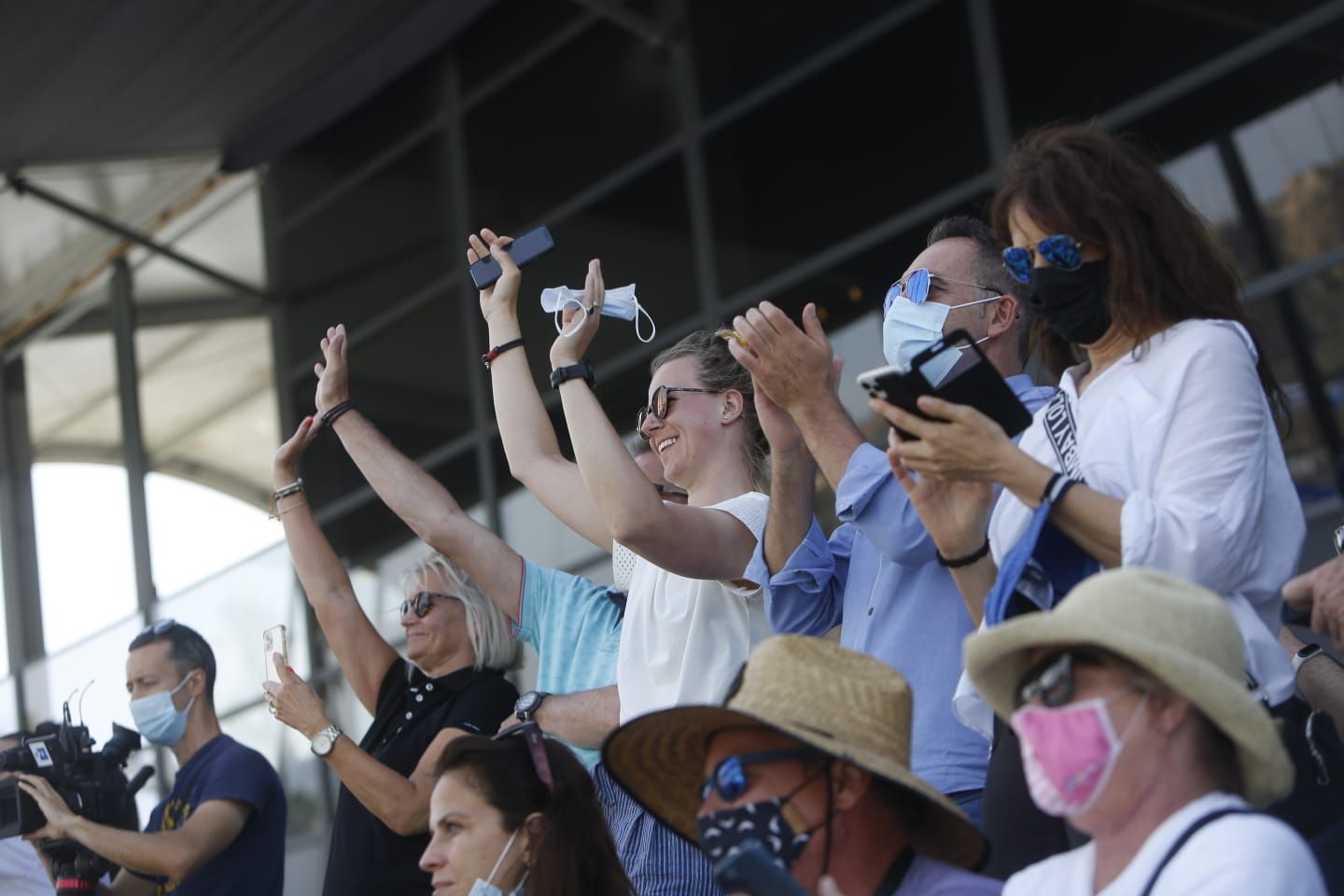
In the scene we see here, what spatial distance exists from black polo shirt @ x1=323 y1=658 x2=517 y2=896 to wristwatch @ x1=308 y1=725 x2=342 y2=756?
16 cm

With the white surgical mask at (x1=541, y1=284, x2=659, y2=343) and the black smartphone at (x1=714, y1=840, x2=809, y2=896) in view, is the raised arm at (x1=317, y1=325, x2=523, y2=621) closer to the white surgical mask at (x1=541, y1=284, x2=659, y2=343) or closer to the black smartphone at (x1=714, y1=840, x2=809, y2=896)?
the white surgical mask at (x1=541, y1=284, x2=659, y2=343)

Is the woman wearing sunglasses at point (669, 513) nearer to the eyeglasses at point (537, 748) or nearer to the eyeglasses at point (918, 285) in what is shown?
the eyeglasses at point (537, 748)

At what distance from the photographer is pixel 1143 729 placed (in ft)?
6.42

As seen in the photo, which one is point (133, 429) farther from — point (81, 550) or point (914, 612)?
point (914, 612)

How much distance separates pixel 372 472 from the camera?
13.9ft

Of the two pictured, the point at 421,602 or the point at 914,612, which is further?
the point at 421,602

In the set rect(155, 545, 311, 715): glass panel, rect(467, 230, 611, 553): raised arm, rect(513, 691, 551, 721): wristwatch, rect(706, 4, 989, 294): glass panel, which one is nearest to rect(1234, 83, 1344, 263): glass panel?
rect(706, 4, 989, 294): glass panel

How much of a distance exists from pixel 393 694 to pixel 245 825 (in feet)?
2.09

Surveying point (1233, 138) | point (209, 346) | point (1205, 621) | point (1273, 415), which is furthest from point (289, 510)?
point (209, 346)

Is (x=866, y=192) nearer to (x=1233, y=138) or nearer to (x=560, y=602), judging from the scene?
(x=1233, y=138)

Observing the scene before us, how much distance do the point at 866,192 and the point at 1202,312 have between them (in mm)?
5744

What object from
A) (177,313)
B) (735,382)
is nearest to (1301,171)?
(735,382)

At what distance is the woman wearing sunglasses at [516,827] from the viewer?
10.6 feet

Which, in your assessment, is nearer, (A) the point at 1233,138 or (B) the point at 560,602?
(B) the point at 560,602
